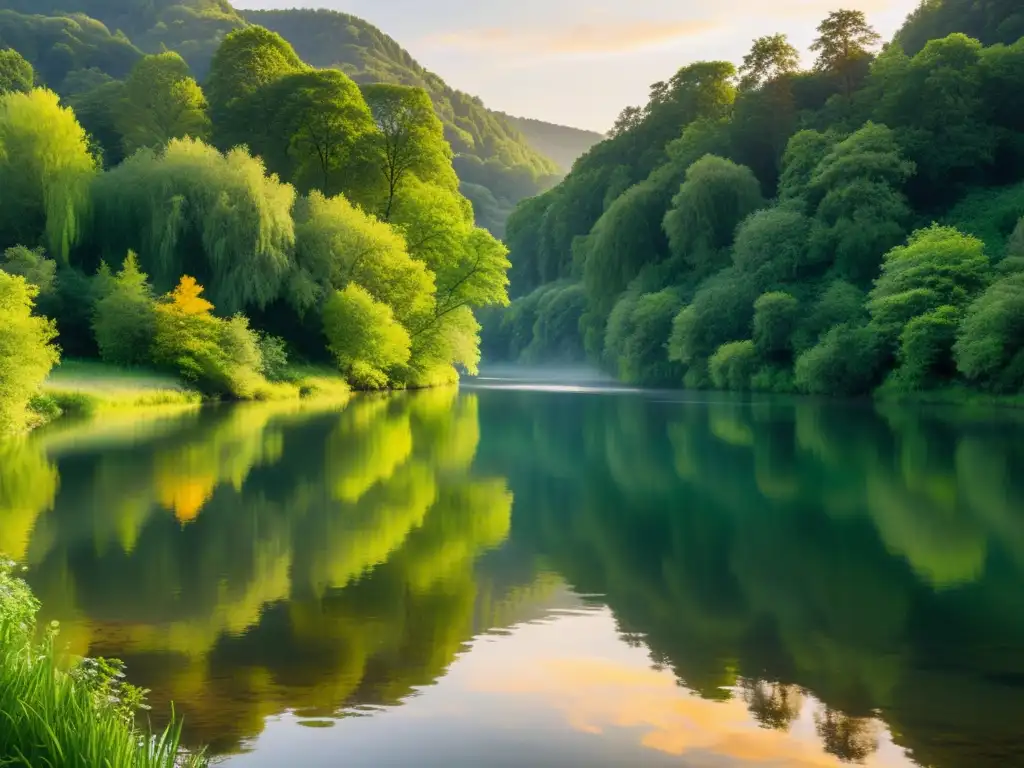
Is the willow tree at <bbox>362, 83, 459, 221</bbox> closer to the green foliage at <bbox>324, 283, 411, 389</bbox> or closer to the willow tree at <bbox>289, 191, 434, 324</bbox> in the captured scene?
the willow tree at <bbox>289, 191, 434, 324</bbox>

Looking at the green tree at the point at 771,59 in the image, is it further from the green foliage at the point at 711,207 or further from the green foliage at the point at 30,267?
the green foliage at the point at 30,267

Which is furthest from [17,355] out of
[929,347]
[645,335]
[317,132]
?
[645,335]

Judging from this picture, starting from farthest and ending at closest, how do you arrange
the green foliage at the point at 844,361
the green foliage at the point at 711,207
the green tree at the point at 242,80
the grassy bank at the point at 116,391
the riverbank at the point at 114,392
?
1. the green foliage at the point at 711,207
2. the green tree at the point at 242,80
3. the green foliage at the point at 844,361
4. the grassy bank at the point at 116,391
5. the riverbank at the point at 114,392

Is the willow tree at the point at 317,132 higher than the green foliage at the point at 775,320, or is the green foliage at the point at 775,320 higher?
the willow tree at the point at 317,132

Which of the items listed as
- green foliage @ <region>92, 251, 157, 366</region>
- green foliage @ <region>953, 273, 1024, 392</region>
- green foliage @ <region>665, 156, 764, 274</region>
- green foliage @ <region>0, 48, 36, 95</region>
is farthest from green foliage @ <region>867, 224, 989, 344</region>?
green foliage @ <region>0, 48, 36, 95</region>

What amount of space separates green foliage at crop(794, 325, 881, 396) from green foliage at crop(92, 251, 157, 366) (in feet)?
89.8

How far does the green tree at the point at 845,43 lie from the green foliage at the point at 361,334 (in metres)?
37.4

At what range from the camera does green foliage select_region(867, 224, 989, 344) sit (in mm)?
44375

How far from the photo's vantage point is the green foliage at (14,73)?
77250 millimetres

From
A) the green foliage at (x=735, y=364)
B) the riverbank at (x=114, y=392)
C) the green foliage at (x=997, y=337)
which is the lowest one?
the riverbank at (x=114, y=392)

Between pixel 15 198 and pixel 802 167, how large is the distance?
126 feet

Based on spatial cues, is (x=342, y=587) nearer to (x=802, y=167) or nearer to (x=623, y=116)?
(x=802, y=167)

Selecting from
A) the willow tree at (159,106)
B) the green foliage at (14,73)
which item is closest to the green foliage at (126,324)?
the willow tree at (159,106)

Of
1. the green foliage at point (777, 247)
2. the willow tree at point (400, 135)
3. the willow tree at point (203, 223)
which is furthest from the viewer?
the willow tree at point (400, 135)
